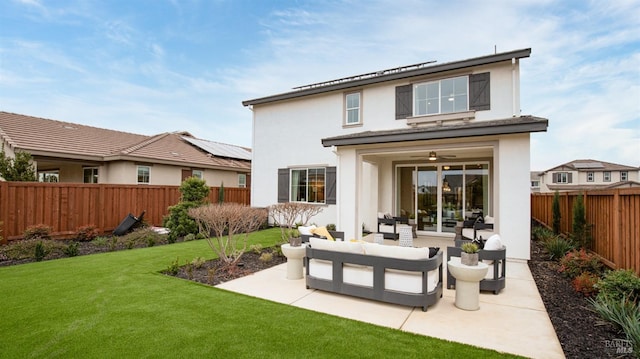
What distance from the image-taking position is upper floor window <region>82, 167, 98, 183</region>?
15.3 metres

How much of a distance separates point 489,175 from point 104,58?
17.7m

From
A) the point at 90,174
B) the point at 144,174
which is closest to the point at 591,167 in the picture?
the point at 144,174

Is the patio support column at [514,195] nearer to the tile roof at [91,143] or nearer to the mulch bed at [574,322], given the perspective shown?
the mulch bed at [574,322]

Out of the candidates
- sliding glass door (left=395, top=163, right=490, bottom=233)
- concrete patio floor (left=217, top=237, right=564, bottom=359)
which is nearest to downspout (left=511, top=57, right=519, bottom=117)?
sliding glass door (left=395, top=163, right=490, bottom=233)

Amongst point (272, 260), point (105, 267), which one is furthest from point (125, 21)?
point (272, 260)

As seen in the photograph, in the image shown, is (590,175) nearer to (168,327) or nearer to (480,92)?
(480,92)

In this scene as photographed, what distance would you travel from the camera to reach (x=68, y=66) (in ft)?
46.4

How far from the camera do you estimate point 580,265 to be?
19.5ft

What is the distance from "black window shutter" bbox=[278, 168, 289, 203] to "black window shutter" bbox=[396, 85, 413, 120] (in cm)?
567

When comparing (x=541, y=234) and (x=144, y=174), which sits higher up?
(x=144, y=174)

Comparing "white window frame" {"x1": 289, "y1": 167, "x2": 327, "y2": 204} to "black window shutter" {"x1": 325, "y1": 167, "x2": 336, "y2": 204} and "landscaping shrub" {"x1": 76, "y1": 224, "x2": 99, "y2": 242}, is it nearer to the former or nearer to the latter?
"black window shutter" {"x1": 325, "y1": 167, "x2": 336, "y2": 204}

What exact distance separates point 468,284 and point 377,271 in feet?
4.49

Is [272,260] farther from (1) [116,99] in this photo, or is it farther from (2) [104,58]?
(1) [116,99]

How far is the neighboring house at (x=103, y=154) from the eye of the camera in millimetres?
13094
